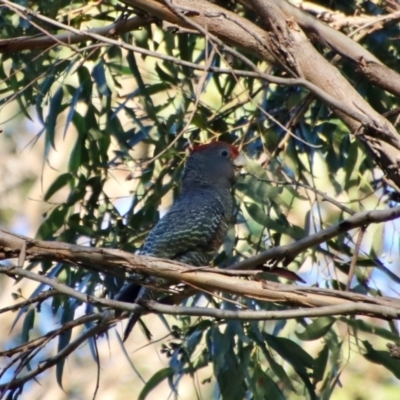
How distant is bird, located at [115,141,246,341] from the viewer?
3.35 meters

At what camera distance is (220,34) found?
2.57 metres

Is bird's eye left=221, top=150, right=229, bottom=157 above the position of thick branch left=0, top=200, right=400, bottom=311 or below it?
above

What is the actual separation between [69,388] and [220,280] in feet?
18.4

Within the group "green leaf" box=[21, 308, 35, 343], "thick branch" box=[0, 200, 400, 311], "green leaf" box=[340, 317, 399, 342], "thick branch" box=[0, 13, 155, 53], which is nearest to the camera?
"thick branch" box=[0, 200, 400, 311]

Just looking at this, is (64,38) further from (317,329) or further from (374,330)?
(374,330)

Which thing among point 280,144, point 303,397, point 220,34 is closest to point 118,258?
point 220,34

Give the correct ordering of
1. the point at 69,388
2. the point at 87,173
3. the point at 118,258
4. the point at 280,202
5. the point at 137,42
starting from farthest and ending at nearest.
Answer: the point at 69,388 → the point at 87,173 → the point at 137,42 → the point at 280,202 → the point at 118,258

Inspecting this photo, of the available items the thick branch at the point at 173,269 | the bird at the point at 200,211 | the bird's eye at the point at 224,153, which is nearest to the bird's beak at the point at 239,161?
the bird at the point at 200,211

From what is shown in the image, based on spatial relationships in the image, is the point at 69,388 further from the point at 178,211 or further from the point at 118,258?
the point at 118,258

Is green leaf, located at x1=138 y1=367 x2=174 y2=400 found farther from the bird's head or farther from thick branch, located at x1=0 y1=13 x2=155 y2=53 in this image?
thick branch, located at x1=0 y1=13 x2=155 y2=53

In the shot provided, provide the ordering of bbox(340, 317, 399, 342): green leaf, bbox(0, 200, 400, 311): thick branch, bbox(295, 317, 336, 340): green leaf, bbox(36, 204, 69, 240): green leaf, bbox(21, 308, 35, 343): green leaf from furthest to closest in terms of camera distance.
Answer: bbox(36, 204, 69, 240): green leaf → bbox(21, 308, 35, 343): green leaf → bbox(340, 317, 399, 342): green leaf → bbox(295, 317, 336, 340): green leaf → bbox(0, 200, 400, 311): thick branch

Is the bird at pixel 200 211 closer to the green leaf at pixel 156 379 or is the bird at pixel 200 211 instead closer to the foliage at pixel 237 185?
the foliage at pixel 237 185

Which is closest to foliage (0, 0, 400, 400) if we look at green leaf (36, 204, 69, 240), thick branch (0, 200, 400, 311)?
green leaf (36, 204, 69, 240)

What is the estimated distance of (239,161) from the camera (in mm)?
3475
